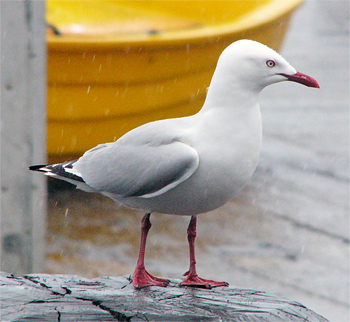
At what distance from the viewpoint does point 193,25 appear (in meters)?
4.84

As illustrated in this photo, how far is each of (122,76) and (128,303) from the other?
2.22 m

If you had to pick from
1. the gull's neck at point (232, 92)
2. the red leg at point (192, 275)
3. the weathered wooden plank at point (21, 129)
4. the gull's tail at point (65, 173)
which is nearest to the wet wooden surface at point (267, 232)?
the weathered wooden plank at point (21, 129)

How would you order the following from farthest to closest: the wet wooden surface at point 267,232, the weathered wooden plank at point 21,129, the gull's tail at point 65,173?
the wet wooden surface at point 267,232, the weathered wooden plank at point 21,129, the gull's tail at point 65,173

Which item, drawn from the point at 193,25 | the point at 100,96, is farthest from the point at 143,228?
the point at 193,25

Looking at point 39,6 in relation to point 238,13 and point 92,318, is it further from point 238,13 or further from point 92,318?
point 238,13

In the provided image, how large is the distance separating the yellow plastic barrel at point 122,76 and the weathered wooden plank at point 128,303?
200 cm

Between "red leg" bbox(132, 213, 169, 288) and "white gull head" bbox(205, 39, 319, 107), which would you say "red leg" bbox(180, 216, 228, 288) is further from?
"white gull head" bbox(205, 39, 319, 107)

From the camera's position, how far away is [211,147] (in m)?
1.48

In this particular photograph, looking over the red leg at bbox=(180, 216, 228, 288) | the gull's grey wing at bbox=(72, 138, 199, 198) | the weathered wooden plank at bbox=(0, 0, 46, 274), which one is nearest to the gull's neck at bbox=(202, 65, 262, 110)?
the gull's grey wing at bbox=(72, 138, 199, 198)

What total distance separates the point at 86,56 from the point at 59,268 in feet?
3.85

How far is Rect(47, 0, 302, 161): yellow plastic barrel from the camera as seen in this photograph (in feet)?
11.8

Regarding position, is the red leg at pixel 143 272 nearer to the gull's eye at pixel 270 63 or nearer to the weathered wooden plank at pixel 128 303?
the weathered wooden plank at pixel 128 303

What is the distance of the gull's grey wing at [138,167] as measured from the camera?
150 cm

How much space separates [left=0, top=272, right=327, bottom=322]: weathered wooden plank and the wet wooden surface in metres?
1.50
